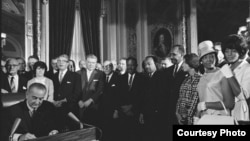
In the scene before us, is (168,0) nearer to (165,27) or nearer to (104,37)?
(165,27)

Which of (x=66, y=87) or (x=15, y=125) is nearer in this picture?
(x=15, y=125)

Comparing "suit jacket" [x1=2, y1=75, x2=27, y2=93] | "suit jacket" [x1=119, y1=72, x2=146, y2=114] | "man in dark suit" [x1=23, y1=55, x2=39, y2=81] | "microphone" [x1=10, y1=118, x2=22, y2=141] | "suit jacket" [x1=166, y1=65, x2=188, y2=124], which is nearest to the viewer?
"microphone" [x1=10, y1=118, x2=22, y2=141]

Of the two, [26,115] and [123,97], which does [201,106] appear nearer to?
[123,97]

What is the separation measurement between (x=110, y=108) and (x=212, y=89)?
6.79 feet

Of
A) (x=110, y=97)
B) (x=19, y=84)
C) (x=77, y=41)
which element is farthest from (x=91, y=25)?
(x=19, y=84)

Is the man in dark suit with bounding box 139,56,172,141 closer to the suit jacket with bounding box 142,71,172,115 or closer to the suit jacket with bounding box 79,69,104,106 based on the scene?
the suit jacket with bounding box 142,71,172,115

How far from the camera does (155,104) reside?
432 centimetres

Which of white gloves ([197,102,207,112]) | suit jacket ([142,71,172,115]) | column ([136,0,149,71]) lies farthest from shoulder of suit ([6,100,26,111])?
column ([136,0,149,71])

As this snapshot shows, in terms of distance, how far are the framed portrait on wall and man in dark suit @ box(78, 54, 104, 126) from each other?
1438 millimetres

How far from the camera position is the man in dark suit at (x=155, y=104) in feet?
13.7

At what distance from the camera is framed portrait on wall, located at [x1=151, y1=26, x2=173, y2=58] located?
594cm

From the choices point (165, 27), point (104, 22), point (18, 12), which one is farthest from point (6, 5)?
point (165, 27)

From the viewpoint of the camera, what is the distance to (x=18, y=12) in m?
5.54

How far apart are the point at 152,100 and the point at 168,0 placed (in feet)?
8.72
